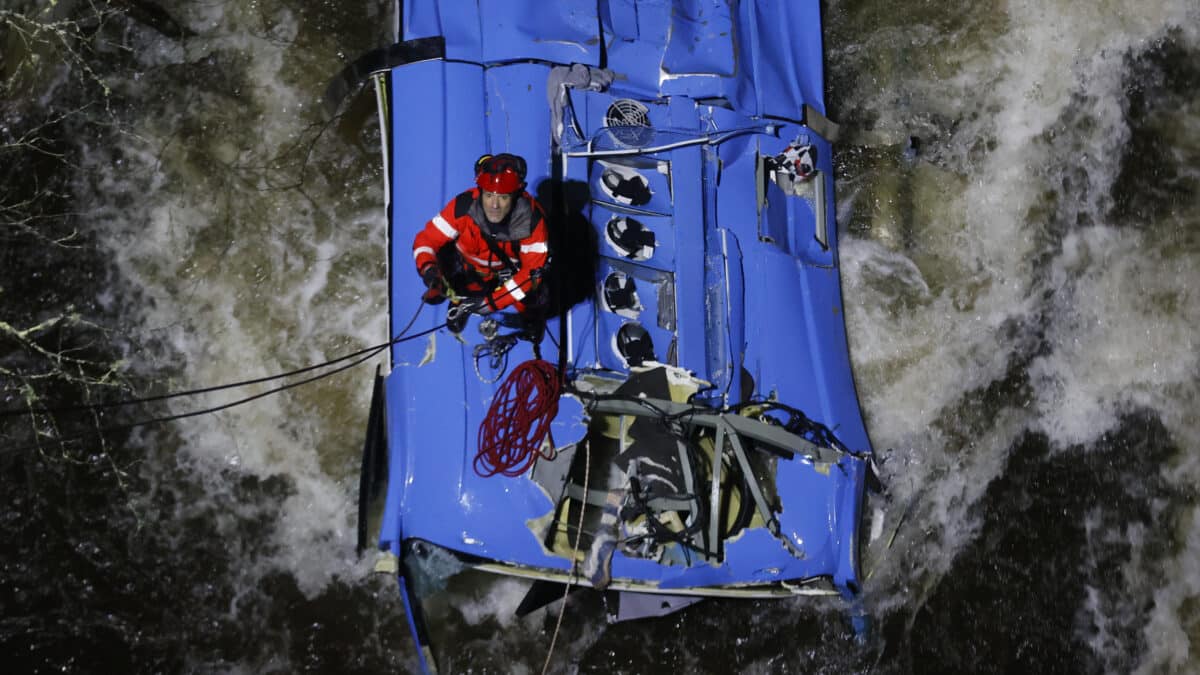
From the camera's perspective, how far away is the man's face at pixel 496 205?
3930 millimetres

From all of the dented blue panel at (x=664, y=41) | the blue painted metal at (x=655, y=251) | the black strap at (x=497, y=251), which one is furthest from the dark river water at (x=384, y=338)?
the black strap at (x=497, y=251)

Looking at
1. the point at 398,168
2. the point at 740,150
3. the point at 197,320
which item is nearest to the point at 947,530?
the point at 740,150

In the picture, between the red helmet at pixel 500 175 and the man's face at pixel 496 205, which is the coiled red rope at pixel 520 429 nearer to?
the man's face at pixel 496 205

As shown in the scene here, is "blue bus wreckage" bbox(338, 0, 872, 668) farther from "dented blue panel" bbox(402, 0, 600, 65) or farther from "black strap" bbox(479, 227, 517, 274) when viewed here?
"black strap" bbox(479, 227, 517, 274)

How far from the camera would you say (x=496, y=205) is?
13.0 ft

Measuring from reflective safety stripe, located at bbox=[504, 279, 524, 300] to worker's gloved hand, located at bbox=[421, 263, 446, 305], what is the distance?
268 mm

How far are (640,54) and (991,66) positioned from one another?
244 centimetres

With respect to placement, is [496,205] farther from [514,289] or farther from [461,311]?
[461,311]

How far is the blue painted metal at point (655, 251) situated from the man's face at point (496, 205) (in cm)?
63

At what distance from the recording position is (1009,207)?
19.8 feet

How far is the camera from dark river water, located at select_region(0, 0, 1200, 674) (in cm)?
550

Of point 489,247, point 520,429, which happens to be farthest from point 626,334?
point 489,247

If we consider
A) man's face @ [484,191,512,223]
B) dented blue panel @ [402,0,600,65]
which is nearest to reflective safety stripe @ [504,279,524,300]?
man's face @ [484,191,512,223]

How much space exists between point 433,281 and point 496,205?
445mm
